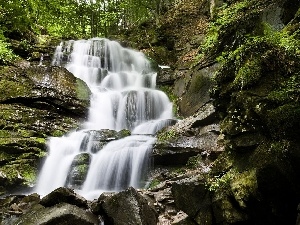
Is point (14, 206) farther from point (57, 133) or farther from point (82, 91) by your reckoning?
point (82, 91)

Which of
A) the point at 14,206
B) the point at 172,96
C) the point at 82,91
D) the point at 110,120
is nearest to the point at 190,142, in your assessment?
the point at 14,206

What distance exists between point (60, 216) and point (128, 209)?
1.22 metres

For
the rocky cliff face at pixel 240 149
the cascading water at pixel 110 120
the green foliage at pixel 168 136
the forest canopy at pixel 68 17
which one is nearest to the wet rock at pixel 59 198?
the rocky cliff face at pixel 240 149

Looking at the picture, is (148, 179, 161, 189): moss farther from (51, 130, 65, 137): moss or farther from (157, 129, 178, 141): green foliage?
(51, 130, 65, 137): moss

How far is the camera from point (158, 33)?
20.2 metres

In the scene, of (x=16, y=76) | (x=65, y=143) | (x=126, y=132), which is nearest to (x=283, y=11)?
(x=126, y=132)

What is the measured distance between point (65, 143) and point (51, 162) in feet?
2.88

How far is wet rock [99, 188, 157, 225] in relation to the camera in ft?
18.5

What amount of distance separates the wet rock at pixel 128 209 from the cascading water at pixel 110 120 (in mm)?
2003

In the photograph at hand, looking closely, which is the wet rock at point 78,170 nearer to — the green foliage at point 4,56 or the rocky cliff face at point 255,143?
the rocky cliff face at point 255,143

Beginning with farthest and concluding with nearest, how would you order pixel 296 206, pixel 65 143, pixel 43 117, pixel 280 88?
1. pixel 43 117
2. pixel 65 143
3. pixel 280 88
4. pixel 296 206

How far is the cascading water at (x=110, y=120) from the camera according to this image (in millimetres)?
8508

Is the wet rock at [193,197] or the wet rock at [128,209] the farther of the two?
the wet rock at [128,209]

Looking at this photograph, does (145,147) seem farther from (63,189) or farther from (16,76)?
(16,76)
